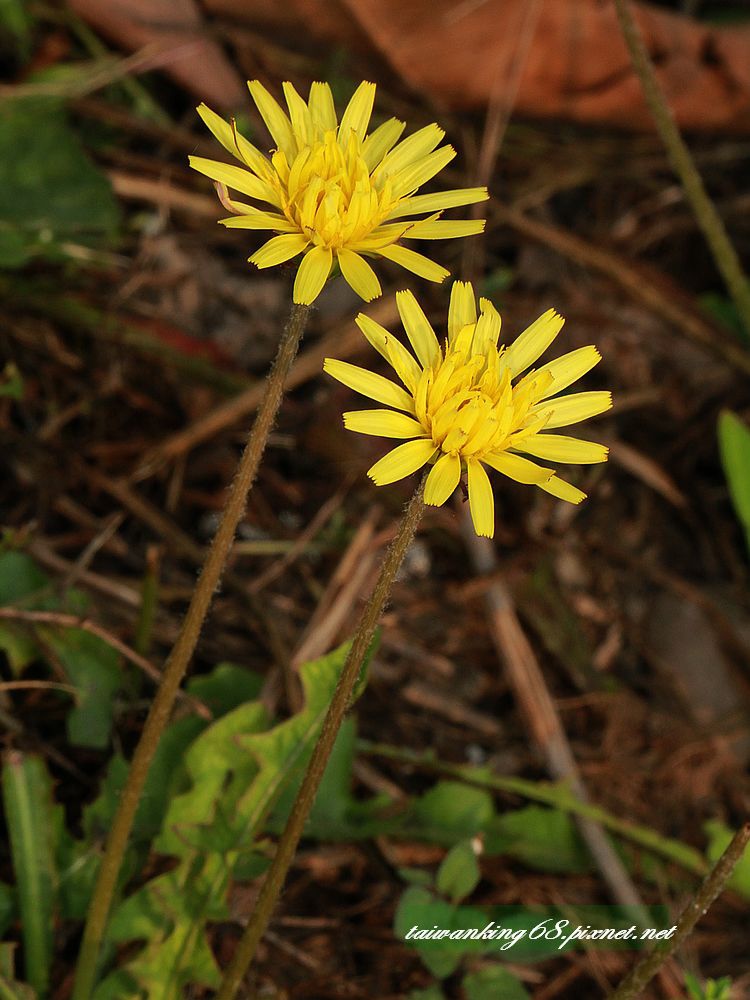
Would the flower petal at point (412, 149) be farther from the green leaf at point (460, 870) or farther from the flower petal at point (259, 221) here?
the green leaf at point (460, 870)

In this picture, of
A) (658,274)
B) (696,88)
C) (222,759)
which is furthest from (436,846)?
(696,88)

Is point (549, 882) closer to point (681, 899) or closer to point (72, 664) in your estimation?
point (681, 899)

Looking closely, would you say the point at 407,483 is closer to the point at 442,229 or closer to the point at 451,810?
the point at 451,810

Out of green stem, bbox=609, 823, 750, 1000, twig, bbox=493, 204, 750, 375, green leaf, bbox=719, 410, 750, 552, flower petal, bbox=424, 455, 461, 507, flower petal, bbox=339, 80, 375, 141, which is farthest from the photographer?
twig, bbox=493, 204, 750, 375

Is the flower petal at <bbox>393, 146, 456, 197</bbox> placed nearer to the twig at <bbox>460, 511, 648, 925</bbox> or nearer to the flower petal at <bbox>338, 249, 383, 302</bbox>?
the flower petal at <bbox>338, 249, 383, 302</bbox>

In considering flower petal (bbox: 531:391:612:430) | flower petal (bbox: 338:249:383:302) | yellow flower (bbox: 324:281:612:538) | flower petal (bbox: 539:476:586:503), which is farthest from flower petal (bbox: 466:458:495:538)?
flower petal (bbox: 338:249:383:302)

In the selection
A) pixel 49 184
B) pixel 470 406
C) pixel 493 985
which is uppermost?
pixel 49 184

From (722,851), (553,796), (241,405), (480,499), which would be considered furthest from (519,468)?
(241,405)

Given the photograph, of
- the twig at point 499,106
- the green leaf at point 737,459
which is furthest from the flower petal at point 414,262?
the twig at point 499,106
